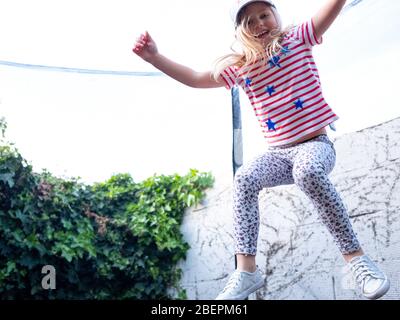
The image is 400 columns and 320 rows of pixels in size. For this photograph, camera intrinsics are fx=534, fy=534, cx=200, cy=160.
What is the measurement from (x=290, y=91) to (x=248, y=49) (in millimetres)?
193

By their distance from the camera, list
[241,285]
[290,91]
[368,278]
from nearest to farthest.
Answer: [368,278], [241,285], [290,91]

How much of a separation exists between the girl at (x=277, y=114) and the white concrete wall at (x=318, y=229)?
847 mm

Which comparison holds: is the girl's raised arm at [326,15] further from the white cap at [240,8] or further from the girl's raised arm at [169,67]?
the girl's raised arm at [169,67]

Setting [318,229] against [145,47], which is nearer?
[145,47]

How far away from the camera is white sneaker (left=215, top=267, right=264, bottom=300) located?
4.84 feet

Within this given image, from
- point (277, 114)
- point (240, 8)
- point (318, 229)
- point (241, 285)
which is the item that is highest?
point (240, 8)

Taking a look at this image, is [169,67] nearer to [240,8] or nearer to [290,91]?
[240,8]

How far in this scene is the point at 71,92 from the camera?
326cm

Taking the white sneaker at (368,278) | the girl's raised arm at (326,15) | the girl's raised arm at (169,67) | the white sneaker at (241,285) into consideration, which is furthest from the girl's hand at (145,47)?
the white sneaker at (368,278)

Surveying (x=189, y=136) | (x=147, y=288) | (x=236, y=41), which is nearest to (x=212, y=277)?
(x=147, y=288)

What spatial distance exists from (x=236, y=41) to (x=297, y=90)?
28cm

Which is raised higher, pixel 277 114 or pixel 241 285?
pixel 277 114

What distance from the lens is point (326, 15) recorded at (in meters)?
1.57

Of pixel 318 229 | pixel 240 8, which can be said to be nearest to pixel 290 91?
pixel 240 8
